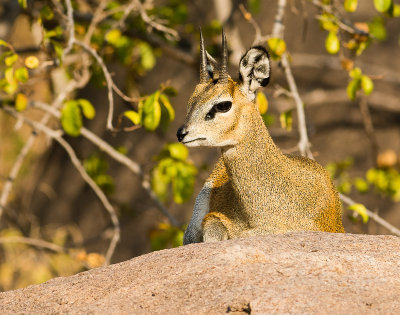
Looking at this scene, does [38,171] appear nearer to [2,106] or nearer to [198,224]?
[2,106]

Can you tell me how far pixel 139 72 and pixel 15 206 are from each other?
12.1 feet

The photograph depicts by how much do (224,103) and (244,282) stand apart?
134cm

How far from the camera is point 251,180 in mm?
4668

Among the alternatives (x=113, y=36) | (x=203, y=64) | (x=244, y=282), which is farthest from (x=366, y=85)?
(x=244, y=282)

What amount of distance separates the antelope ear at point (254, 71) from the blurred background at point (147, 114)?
1594mm

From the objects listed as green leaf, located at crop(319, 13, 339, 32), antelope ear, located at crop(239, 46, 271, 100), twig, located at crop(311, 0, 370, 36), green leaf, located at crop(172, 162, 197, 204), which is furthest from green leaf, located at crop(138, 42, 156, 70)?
antelope ear, located at crop(239, 46, 271, 100)

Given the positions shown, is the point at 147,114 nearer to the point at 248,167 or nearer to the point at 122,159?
the point at 122,159

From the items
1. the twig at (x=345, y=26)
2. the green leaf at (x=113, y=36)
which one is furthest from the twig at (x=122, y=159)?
the twig at (x=345, y=26)

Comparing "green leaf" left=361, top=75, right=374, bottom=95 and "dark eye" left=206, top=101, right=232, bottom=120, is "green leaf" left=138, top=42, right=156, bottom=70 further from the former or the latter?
"dark eye" left=206, top=101, right=232, bottom=120

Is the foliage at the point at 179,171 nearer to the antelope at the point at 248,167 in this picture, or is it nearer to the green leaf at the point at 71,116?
the green leaf at the point at 71,116

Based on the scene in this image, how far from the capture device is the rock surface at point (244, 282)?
3.64 meters

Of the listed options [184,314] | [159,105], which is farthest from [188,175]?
[184,314]

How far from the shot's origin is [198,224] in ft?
16.6

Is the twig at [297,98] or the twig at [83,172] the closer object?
the twig at [297,98]
